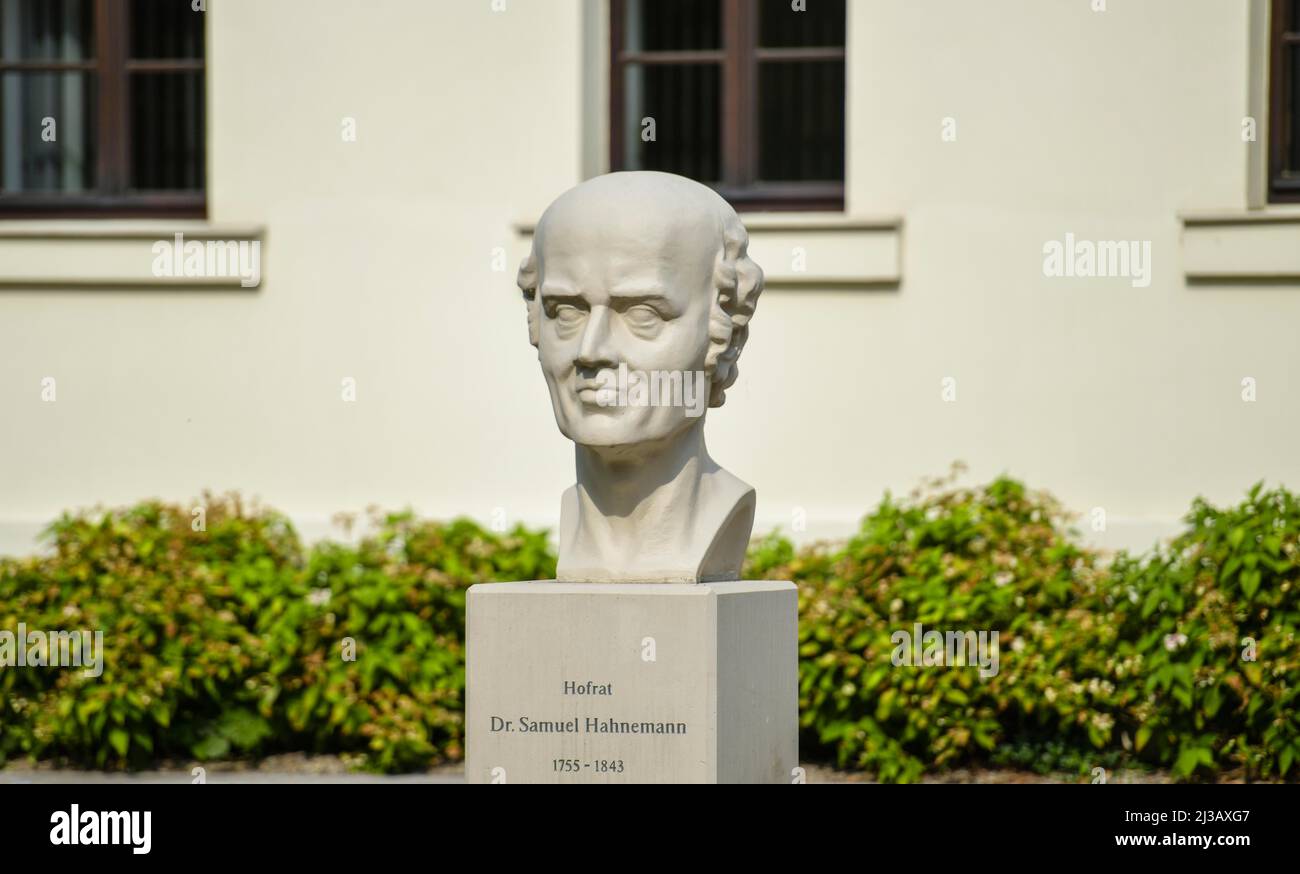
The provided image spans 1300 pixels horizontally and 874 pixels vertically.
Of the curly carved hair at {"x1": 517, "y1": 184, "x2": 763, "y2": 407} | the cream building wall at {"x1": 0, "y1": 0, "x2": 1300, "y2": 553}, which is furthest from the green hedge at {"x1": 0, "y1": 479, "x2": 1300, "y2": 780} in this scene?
the curly carved hair at {"x1": 517, "y1": 184, "x2": 763, "y2": 407}

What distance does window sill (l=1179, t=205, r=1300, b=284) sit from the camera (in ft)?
28.8

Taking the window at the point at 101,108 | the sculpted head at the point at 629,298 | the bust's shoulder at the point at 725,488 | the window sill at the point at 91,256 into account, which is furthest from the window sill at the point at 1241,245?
the window at the point at 101,108

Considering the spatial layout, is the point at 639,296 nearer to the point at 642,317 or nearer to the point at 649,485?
the point at 642,317

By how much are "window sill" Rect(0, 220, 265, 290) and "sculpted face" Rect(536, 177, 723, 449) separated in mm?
4520

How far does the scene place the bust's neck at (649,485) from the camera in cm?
559

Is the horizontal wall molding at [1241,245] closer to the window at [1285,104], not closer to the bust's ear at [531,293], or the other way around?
the window at [1285,104]

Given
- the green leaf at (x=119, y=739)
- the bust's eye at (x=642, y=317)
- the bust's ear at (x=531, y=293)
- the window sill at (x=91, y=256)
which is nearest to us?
the bust's eye at (x=642, y=317)

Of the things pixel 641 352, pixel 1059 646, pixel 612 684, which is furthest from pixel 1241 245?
pixel 612 684

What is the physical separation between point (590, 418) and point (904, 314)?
4059 millimetres

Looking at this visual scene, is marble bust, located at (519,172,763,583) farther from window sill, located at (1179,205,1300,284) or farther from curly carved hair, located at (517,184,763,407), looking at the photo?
window sill, located at (1179,205,1300,284)

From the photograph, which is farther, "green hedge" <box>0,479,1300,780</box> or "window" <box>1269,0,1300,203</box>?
"window" <box>1269,0,1300,203</box>

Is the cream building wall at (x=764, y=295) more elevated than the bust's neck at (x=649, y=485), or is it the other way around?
the cream building wall at (x=764, y=295)

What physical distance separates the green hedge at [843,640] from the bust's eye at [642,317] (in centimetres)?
303

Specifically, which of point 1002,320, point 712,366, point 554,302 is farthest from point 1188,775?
point 554,302
